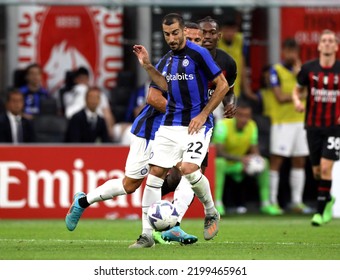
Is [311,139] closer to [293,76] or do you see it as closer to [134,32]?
[293,76]

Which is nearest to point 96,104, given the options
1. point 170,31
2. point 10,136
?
point 10,136

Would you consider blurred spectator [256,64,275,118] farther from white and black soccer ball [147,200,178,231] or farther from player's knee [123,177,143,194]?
white and black soccer ball [147,200,178,231]

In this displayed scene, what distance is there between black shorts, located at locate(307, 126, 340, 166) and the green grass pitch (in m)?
0.84

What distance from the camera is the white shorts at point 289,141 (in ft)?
57.2

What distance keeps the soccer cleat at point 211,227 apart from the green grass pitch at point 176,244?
10 centimetres

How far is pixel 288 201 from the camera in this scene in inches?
711

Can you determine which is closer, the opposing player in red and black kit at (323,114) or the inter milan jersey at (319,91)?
the opposing player in red and black kit at (323,114)

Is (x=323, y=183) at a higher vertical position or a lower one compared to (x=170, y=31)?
lower

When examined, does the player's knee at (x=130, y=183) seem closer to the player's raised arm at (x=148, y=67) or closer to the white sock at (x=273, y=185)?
the player's raised arm at (x=148, y=67)

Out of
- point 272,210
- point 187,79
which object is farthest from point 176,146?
point 272,210

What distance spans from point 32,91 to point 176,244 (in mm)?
6740

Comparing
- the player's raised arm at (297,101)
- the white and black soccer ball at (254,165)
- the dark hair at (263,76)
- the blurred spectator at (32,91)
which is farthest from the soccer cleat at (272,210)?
the blurred spectator at (32,91)

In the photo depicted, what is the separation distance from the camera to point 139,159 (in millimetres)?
11156

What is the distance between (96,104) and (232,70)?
536cm
